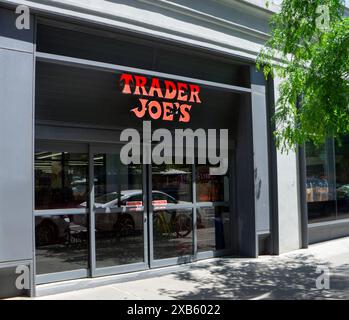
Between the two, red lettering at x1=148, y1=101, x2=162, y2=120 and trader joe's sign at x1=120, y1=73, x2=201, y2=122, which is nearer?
trader joe's sign at x1=120, y1=73, x2=201, y2=122

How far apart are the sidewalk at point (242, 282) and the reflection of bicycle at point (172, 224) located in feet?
2.33

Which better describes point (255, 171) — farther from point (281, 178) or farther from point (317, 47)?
point (317, 47)

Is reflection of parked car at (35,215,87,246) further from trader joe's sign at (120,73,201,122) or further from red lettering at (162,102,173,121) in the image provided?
red lettering at (162,102,173,121)

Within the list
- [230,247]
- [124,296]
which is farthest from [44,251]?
[230,247]

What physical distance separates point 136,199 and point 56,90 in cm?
241

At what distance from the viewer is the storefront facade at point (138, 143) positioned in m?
6.07

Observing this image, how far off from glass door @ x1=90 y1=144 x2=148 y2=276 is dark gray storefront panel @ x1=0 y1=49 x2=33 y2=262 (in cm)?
139

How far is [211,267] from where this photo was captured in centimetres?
823

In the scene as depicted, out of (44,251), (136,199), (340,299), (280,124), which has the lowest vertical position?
(340,299)

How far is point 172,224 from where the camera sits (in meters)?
8.37

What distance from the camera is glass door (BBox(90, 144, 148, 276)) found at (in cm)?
731

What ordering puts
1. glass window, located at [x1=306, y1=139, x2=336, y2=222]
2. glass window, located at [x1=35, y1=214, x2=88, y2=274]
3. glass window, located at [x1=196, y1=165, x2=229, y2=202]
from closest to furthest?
1. glass window, located at [x1=35, y1=214, x2=88, y2=274]
2. glass window, located at [x1=196, y1=165, x2=229, y2=202]
3. glass window, located at [x1=306, y1=139, x2=336, y2=222]

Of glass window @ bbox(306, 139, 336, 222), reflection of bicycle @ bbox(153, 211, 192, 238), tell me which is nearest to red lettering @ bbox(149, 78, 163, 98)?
reflection of bicycle @ bbox(153, 211, 192, 238)

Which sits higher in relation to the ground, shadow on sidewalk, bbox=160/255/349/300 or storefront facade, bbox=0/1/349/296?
storefront facade, bbox=0/1/349/296
